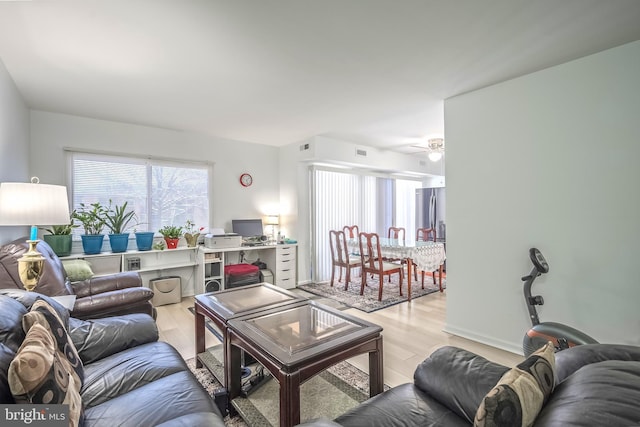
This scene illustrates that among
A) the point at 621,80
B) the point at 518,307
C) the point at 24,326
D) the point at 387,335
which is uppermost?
the point at 621,80

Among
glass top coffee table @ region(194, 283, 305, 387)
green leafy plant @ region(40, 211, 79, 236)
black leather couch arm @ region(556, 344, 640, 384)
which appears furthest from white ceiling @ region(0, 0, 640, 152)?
glass top coffee table @ region(194, 283, 305, 387)

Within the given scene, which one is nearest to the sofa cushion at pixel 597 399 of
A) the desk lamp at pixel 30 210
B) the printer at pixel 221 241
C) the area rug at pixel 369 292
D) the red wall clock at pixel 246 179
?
the desk lamp at pixel 30 210

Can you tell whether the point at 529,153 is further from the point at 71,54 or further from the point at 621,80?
the point at 71,54

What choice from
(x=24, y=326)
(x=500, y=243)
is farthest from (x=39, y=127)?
(x=500, y=243)

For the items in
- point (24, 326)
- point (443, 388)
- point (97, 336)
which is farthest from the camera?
point (97, 336)

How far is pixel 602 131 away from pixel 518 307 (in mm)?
1541

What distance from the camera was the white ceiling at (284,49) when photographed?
1.69m

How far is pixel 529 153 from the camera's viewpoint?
249cm

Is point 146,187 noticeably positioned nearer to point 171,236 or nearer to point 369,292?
point 171,236

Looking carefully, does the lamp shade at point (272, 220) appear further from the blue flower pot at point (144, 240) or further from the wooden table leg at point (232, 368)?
the wooden table leg at point (232, 368)

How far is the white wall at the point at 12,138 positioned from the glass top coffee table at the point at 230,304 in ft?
5.42

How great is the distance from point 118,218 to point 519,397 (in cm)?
423

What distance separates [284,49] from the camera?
210cm

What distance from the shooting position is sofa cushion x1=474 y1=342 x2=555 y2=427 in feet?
2.56
